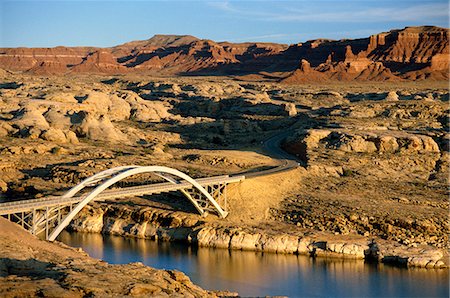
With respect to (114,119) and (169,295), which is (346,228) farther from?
(114,119)

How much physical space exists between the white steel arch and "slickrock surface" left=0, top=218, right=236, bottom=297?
4832 millimetres

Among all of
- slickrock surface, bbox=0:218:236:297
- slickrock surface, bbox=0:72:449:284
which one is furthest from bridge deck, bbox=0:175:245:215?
slickrock surface, bbox=0:218:236:297

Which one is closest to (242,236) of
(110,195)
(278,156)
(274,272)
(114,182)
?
(274,272)

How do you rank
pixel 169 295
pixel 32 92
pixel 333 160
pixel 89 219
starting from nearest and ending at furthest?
1. pixel 169 295
2. pixel 89 219
3. pixel 333 160
4. pixel 32 92

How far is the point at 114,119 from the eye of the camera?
392ft

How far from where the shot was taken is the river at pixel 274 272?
4481 cm

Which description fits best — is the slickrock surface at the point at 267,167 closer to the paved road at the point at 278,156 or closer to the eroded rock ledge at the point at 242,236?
the eroded rock ledge at the point at 242,236

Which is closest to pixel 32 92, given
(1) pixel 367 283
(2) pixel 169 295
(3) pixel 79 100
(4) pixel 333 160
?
(3) pixel 79 100

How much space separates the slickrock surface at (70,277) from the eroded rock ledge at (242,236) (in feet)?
44.2

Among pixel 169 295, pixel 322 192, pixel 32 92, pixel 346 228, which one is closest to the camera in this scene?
pixel 169 295

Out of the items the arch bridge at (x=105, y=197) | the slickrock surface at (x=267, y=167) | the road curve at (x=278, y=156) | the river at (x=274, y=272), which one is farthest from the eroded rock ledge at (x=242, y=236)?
the road curve at (x=278, y=156)

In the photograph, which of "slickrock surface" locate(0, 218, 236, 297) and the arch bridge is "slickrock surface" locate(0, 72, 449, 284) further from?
"slickrock surface" locate(0, 218, 236, 297)

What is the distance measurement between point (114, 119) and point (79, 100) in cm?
955

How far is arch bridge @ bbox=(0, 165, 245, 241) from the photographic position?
44.5m
